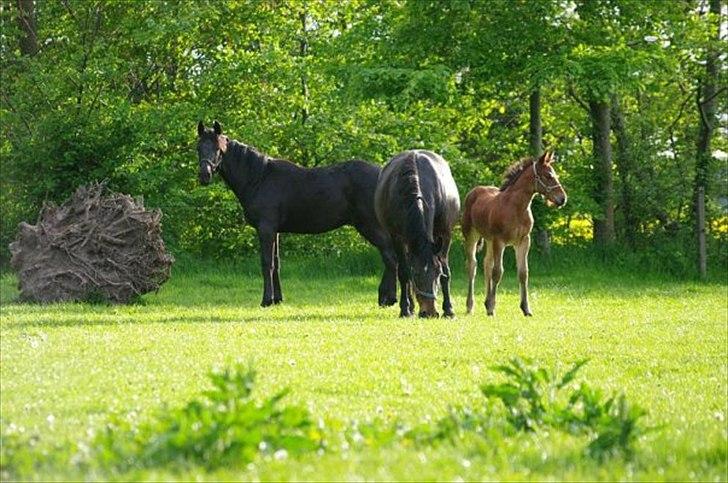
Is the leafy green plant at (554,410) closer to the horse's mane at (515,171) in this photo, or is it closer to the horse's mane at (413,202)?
the horse's mane at (413,202)

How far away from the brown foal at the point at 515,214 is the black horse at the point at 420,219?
81cm

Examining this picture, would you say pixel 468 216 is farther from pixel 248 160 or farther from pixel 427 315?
pixel 248 160

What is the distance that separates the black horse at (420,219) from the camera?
1542 centimetres

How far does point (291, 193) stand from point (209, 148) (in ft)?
5.02

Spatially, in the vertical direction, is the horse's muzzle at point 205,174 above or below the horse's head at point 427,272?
above

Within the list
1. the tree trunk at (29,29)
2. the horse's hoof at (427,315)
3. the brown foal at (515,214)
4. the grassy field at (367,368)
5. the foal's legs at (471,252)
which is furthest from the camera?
the tree trunk at (29,29)

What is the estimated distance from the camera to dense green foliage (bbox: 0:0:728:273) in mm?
25938

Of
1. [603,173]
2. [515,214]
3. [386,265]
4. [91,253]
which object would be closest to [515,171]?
[515,214]

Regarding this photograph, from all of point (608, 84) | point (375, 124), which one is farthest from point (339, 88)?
point (608, 84)

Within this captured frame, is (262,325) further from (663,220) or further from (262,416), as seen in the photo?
(663,220)

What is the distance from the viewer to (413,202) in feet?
51.8

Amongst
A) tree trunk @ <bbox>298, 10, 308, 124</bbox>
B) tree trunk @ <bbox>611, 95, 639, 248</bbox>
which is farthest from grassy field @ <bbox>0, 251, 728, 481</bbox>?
tree trunk @ <bbox>298, 10, 308, 124</bbox>

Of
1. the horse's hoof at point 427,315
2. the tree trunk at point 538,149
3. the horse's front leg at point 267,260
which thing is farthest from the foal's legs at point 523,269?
the tree trunk at point 538,149

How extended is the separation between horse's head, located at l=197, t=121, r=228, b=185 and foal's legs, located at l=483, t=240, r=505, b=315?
446 centimetres
